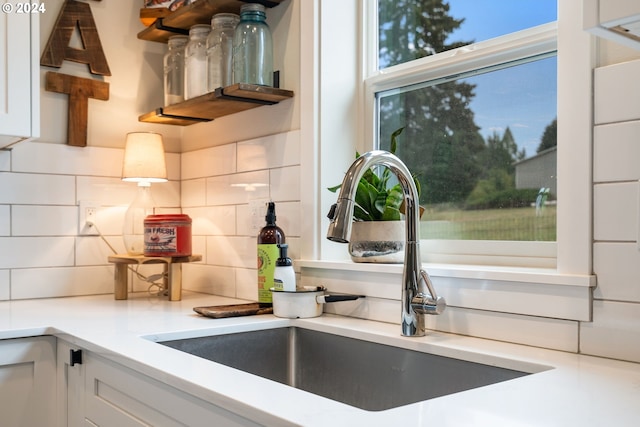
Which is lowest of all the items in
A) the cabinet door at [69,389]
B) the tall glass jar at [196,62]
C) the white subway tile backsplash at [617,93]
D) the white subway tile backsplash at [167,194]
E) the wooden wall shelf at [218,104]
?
the cabinet door at [69,389]

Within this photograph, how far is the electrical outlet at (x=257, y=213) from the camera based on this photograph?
2.06 m

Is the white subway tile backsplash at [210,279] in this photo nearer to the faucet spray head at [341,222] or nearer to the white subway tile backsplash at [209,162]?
the white subway tile backsplash at [209,162]

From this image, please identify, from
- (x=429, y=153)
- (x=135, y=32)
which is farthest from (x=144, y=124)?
(x=429, y=153)

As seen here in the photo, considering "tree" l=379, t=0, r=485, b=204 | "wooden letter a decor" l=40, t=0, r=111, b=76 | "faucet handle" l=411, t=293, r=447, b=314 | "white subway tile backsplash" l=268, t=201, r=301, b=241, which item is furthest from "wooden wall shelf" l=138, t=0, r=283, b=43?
"faucet handle" l=411, t=293, r=447, b=314

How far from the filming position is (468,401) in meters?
0.93

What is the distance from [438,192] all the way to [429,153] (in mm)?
113

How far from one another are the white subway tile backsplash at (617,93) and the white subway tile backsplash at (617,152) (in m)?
0.02

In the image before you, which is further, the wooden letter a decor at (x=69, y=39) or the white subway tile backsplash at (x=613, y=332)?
the wooden letter a decor at (x=69, y=39)

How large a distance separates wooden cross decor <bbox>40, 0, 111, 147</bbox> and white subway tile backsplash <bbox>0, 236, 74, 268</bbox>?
0.34 meters

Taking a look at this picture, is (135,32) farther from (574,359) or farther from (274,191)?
(574,359)

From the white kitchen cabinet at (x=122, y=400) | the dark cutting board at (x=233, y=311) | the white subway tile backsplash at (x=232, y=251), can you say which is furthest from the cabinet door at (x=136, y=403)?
the white subway tile backsplash at (x=232, y=251)

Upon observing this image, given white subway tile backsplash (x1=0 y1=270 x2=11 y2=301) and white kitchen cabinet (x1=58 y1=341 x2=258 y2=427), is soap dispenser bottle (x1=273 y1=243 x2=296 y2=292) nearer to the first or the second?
white kitchen cabinet (x1=58 y1=341 x2=258 y2=427)

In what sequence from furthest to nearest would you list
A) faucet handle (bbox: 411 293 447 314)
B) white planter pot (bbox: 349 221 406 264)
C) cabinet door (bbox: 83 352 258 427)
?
1. white planter pot (bbox: 349 221 406 264)
2. faucet handle (bbox: 411 293 447 314)
3. cabinet door (bbox: 83 352 258 427)

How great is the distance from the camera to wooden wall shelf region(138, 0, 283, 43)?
200 cm
